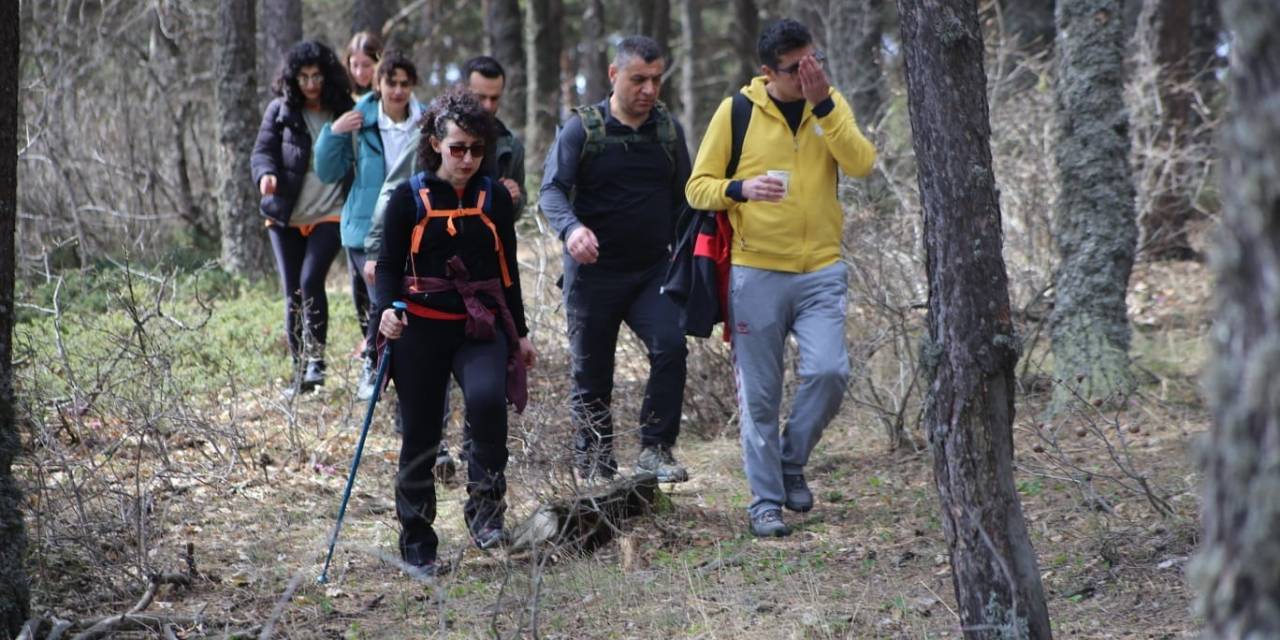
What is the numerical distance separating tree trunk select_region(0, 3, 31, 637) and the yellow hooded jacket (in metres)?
2.66

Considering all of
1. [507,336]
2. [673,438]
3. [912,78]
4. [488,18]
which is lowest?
[673,438]

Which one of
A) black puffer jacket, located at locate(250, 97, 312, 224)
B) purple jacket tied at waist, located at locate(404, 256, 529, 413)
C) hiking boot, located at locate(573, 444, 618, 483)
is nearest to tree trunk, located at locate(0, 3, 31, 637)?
purple jacket tied at waist, located at locate(404, 256, 529, 413)

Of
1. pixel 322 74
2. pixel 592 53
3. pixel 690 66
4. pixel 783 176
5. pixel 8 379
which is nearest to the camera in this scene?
pixel 8 379

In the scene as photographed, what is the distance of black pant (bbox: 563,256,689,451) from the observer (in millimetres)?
6551

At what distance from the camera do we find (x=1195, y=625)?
421 centimetres

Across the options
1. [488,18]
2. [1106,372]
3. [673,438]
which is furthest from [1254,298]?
[488,18]

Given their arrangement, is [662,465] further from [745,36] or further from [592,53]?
[745,36]

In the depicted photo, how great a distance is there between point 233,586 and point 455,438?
94.8 inches

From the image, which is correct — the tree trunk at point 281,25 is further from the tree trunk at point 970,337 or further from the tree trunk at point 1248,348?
the tree trunk at point 1248,348

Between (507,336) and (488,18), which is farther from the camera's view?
(488,18)

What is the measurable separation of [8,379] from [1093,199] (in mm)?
5789

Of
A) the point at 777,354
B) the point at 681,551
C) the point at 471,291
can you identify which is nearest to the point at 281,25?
the point at 471,291

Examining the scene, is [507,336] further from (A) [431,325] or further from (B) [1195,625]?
(B) [1195,625]

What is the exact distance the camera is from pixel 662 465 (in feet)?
22.0
